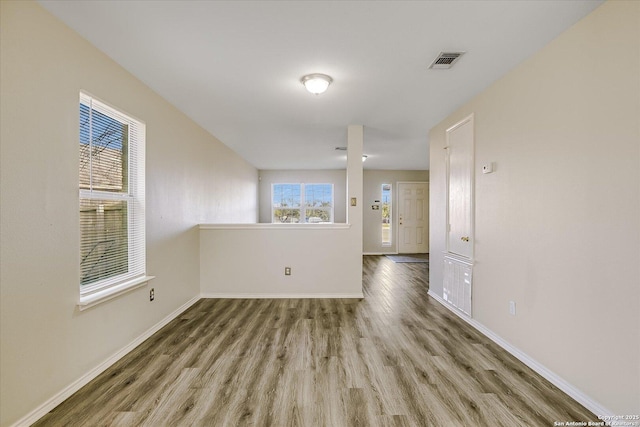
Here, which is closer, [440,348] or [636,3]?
[636,3]

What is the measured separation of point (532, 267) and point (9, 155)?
347 cm

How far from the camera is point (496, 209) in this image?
2.73 metres

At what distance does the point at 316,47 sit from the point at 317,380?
2432 mm

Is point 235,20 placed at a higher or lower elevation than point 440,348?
higher

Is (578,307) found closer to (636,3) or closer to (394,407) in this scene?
(394,407)

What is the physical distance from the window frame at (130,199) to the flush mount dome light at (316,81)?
62.3 inches

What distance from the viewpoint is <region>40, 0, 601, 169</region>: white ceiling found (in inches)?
69.9

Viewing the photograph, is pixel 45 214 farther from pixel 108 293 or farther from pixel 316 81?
pixel 316 81

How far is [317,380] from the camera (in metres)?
2.07

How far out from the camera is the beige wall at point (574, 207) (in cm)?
159

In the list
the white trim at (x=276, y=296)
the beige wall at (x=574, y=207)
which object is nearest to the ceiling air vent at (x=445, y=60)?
the beige wall at (x=574, y=207)

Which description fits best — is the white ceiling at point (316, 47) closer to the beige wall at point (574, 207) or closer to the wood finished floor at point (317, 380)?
the beige wall at point (574, 207)

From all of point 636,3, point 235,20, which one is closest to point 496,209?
point 636,3

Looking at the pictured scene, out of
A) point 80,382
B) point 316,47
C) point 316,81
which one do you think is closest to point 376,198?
point 316,81
